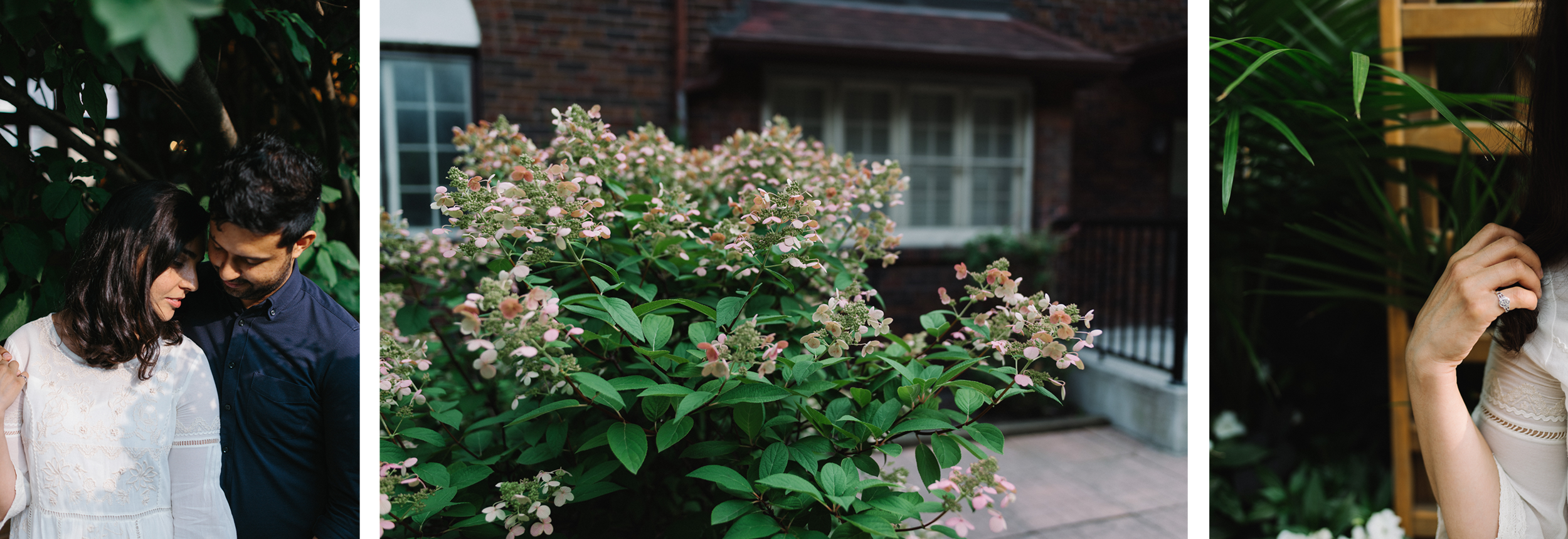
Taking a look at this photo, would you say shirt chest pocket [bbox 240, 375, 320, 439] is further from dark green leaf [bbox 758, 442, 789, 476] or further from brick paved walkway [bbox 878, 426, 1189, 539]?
brick paved walkway [bbox 878, 426, 1189, 539]

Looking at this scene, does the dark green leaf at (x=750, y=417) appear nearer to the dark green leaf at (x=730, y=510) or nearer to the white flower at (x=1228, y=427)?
the dark green leaf at (x=730, y=510)

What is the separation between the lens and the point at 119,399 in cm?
98

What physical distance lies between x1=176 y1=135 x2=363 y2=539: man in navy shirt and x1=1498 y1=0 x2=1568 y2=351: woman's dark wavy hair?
1.75 m

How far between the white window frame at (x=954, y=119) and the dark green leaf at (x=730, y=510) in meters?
3.82

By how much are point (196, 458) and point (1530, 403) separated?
6.36ft

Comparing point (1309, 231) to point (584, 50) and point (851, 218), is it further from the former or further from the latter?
point (584, 50)

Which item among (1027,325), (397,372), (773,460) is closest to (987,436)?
(1027,325)

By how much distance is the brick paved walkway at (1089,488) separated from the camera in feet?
9.04

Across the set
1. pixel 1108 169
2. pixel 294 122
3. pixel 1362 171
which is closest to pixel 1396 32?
pixel 1362 171

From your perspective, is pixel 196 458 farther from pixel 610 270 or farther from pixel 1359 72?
pixel 1359 72

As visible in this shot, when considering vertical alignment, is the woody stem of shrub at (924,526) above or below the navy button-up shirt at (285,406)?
below

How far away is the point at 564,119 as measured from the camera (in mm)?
1486

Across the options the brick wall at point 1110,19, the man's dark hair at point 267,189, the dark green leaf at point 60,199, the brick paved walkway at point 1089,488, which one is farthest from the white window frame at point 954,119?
the dark green leaf at point 60,199

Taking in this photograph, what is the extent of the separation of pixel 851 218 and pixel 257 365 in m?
1.14
